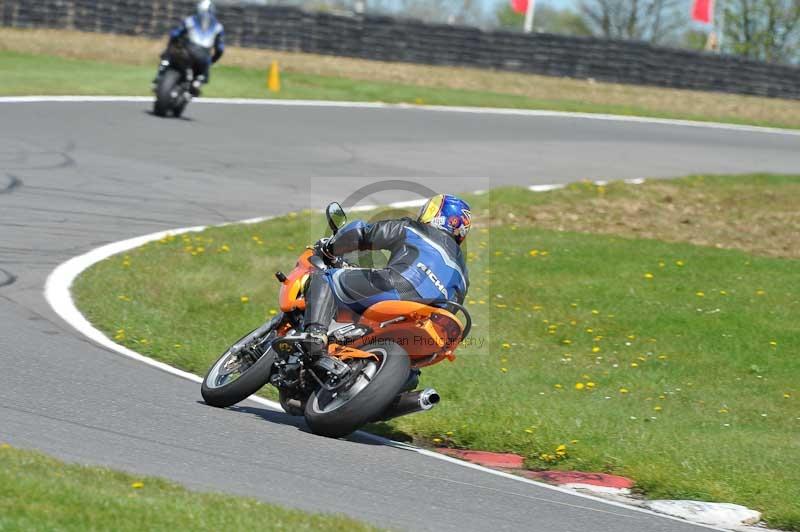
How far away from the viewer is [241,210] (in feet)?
48.6

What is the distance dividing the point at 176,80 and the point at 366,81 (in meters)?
8.62

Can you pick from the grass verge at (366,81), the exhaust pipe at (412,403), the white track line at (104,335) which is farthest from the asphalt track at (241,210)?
the grass verge at (366,81)

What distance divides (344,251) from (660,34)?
49.5 meters

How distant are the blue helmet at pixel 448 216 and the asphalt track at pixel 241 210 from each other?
1360 mm

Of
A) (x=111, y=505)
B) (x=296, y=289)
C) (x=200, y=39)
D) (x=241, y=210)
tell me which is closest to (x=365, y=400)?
(x=296, y=289)

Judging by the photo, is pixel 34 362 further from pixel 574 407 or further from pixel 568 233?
pixel 568 233

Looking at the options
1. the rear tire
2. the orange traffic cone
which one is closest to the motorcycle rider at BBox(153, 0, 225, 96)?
the rear tire

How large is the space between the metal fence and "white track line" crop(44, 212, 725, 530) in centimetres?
1752

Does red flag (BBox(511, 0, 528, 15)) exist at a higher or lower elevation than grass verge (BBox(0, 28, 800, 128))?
higher

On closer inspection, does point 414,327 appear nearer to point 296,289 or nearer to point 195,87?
point 296,289

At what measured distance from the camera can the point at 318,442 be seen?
23.8ft

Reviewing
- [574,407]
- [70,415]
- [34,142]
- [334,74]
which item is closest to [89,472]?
[70,415]

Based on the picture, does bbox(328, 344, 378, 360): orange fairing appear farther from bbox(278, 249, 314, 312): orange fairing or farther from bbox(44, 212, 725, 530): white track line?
bbox(44, 212, 725, 530): white track line

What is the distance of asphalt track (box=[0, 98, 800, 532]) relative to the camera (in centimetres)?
633
